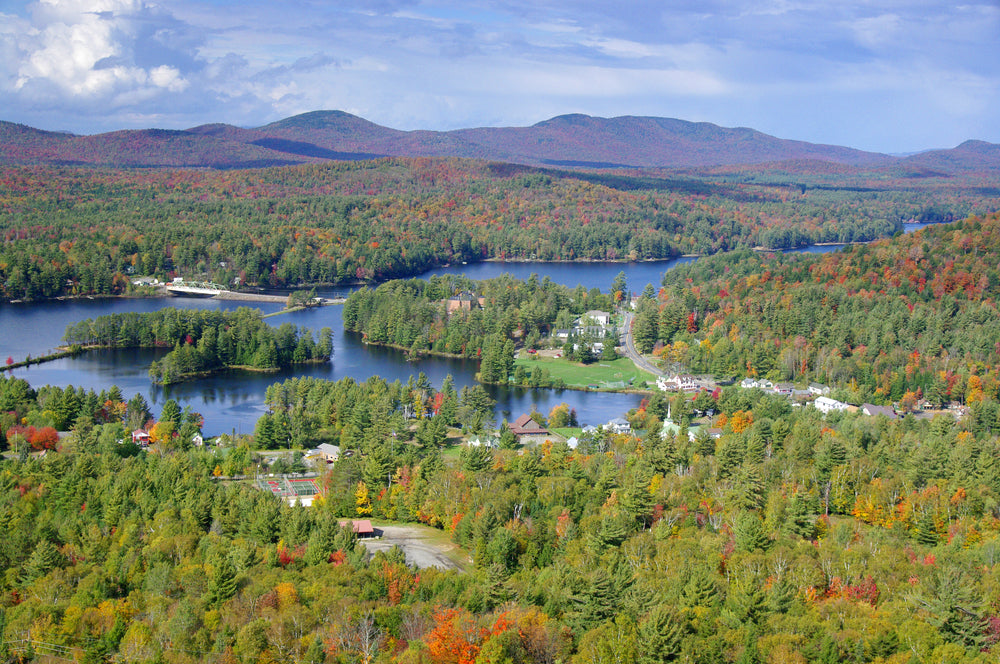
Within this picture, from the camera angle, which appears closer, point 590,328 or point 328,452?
point 328,452

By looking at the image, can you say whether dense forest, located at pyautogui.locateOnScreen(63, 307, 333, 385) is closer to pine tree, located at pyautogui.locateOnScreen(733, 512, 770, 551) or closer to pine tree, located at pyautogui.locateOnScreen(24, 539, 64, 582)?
pine tree, located at pyautogui.locateOnScreen(24, 539, 64, 582)

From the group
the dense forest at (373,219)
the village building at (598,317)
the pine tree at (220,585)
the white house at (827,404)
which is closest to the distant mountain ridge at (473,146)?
the dense forest at (373,219)

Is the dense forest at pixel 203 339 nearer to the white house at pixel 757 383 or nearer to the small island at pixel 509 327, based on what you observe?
the small island at pixel 509 327

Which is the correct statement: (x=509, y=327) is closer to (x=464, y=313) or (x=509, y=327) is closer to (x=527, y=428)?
(x=464, y=313)

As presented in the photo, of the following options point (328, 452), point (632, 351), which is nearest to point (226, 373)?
point (328, 452)

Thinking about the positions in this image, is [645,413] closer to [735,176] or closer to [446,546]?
[446,546]

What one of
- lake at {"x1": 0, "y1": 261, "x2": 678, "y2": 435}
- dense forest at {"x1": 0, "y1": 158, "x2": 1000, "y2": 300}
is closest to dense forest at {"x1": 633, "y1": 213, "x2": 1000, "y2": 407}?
lake at {"x1": 0, "y1": 261, "x2": 678, "y2": 435}
